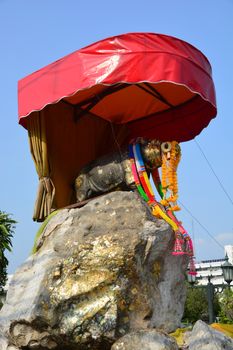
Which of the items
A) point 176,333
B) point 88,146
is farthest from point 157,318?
point 88,146

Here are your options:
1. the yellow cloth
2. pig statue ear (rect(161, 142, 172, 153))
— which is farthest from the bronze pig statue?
the yellow cloth

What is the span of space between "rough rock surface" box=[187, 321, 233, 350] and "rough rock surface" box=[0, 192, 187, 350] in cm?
54

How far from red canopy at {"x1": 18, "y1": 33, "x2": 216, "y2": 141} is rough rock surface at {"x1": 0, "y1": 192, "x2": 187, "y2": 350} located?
1.73 metres

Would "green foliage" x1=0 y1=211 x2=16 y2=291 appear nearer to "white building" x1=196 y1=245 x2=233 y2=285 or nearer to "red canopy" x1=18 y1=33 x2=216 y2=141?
"red canopy" x1=18 y1=33 x2=216 y2=141

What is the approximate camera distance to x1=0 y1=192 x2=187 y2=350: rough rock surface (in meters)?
6.44

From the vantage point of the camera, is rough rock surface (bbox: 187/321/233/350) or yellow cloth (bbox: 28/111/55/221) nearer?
rough rock surface (bbox: 187/321/233/350)

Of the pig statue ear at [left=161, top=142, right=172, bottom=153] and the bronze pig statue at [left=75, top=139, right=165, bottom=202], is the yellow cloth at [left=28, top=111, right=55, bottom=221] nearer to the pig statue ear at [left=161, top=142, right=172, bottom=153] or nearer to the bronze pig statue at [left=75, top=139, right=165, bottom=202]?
the bronze pig statue at [left=75, top=139, right=165, bottom=202]

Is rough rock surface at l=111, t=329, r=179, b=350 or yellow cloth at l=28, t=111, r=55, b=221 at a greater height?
yellow cloth at l=28, t=111, r=55, b=221

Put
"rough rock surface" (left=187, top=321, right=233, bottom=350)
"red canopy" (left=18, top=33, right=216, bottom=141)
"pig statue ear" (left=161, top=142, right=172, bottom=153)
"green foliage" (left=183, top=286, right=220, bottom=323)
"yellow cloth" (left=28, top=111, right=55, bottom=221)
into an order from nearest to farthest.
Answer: "rough rock surface" (left=187, top=321, right=233, bottom=350) → "red canopy" (left=18, top=33, right=216, bottom=141) → "pig statue ear" (left=161, top=142, right=172, bottom=153) → "yellow cloth" (left=28, top=111, right=55, bottom=221) → "green foliage" (left=183, top=286, right=220, bottom=323)

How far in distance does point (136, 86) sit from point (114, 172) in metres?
1.62

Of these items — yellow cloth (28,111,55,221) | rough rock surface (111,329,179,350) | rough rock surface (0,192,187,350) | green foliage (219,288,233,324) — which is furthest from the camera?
green foliage (219,288,233,324)

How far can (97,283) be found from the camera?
21.5ft

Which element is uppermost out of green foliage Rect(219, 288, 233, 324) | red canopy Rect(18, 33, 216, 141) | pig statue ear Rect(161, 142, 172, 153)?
red canopy Rect(18, 33, 216, 141)

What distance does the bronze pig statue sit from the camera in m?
7.93
